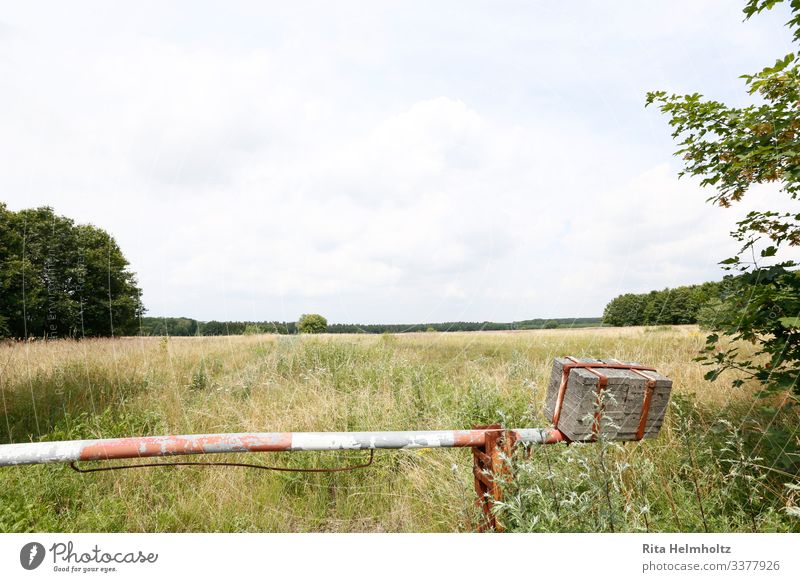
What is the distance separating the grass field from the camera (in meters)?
2.04

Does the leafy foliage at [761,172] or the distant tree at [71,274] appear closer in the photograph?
the leafy foliage at [761,172]

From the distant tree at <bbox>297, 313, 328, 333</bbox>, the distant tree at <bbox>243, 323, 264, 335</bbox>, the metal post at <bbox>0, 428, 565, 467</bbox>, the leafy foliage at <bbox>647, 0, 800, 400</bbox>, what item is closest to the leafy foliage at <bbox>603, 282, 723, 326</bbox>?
the leafy foliage at <bbox>647, 0, 800, 400</bbox>

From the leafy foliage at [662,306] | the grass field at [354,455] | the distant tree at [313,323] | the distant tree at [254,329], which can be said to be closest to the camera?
the grass field at [354,455]

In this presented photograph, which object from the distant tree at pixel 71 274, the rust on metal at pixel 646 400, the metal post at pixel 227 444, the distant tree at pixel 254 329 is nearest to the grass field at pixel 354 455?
the rust on metal at pixel 646 400

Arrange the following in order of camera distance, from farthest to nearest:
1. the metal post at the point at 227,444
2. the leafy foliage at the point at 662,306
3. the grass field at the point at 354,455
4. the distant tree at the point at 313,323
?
the distant tree at the point at 313,323
the leafy foliage at the point at 662,306
the grass field at the point at 354,455
the metal post at the point at 227,444

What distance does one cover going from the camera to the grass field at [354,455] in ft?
6.68

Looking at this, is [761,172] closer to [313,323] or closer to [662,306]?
[662,306]

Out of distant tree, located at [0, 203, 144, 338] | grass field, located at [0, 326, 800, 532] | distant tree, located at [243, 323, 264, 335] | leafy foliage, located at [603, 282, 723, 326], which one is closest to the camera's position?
grass field, located at [0, 326, 800, 532]

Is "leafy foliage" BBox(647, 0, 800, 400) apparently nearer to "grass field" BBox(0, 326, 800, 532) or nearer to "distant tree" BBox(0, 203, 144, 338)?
"grass field" BBox(0, 326, 800, 532)

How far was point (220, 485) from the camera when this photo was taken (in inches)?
107

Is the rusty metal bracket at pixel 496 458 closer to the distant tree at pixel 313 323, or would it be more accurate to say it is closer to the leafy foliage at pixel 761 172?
the leafy foliage at pixel 761 172

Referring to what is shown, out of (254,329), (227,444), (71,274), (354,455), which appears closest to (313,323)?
(254,329)

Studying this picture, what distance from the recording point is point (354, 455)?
129 inches

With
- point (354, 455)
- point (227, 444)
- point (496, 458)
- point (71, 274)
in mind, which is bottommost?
point (354, 455)
